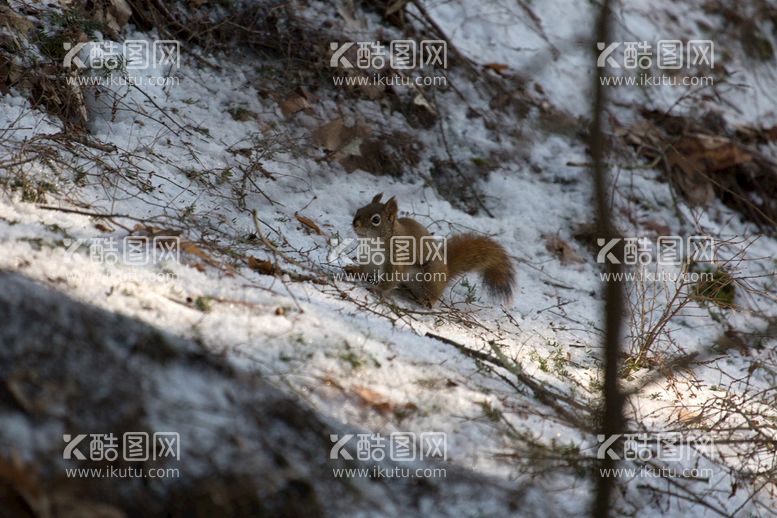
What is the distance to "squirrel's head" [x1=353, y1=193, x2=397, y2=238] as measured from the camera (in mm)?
3750

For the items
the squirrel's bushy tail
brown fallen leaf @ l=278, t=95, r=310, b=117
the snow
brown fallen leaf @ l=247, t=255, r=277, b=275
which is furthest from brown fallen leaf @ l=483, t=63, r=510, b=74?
brown fallen leaf @ l=247, t=255, r=277, b=275

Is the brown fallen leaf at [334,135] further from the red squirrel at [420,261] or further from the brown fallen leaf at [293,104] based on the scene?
the red squirrel at [420,261]

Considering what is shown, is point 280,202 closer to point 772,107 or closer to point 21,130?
point 21,130

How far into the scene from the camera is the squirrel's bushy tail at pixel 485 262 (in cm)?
383

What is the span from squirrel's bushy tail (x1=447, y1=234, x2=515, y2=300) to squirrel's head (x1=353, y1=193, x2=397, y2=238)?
1.19 feet

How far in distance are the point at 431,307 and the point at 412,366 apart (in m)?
1.09

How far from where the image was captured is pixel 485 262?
390 centimetres

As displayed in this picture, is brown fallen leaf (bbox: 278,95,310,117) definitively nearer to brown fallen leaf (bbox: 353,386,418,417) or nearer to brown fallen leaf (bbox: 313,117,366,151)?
brown fallen leaf (bbox: 313,117,366,151)

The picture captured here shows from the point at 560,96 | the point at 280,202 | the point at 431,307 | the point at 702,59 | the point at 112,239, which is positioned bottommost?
the point at 431,307

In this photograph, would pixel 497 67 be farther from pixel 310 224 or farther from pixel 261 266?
pixel 261 266

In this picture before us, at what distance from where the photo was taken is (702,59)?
23.0 ft

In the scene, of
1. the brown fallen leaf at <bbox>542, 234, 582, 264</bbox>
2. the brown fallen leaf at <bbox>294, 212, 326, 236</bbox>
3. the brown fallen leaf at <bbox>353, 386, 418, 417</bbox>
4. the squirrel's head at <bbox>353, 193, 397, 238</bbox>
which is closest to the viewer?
the brown fallen leaf at <bbox>353, 386, 418, 417</bbox>

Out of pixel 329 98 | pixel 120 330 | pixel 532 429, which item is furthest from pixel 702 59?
pixel 120 330

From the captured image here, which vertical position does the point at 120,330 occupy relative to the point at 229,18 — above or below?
below
